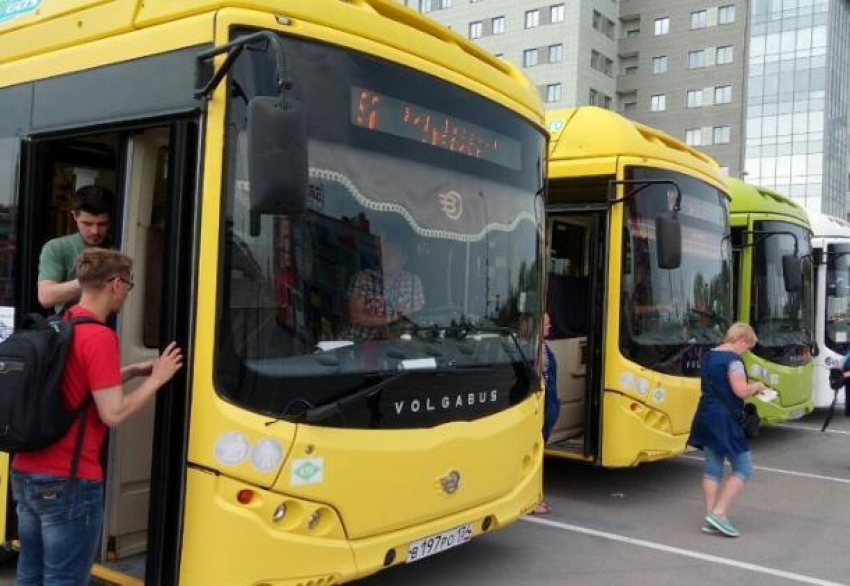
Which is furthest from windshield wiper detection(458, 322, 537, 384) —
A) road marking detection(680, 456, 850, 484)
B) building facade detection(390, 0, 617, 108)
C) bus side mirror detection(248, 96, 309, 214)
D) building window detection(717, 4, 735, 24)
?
building window detection(717, 4, 735, 24)

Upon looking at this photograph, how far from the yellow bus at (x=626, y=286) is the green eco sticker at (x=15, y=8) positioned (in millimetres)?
4225

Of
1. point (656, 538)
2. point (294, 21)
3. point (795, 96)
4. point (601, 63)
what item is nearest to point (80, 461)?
point (294, 21)

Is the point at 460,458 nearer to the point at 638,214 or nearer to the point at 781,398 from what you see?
the point at 638,214

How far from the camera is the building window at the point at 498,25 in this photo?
2000 inches

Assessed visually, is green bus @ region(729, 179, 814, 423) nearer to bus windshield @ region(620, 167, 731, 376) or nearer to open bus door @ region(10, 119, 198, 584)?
bus windshield @ region(620, 167, 731, 376)

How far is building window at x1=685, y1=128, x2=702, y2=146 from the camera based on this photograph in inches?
2036

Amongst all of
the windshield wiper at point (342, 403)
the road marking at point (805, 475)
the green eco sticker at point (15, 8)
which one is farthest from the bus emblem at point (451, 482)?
the road marking at point (805, 475)

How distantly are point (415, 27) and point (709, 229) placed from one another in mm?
4313

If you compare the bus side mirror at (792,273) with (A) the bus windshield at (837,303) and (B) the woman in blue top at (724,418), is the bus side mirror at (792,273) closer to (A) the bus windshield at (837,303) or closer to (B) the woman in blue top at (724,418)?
(A) the bus windshield at (837,303)

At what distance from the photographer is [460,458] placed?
444 cm

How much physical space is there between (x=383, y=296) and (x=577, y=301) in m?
3.95

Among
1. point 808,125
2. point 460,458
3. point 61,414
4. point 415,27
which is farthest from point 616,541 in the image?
point 808,125

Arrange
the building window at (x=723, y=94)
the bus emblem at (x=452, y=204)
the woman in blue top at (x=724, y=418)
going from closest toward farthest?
1. the bus emblem at (x=452, y=204)
2. the woman in blue top at (x=724, y=418)
3. the building window at (x=723, y=94)

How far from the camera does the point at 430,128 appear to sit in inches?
171
